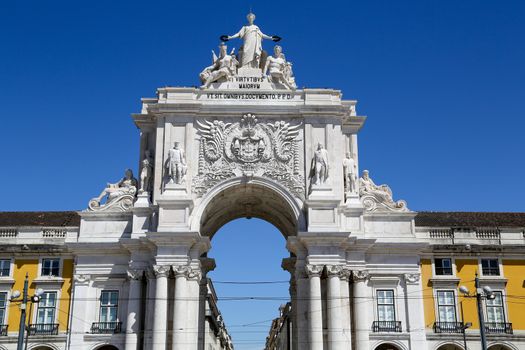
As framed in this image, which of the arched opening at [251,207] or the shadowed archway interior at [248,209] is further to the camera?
the shadowed archway interior at [248,209]

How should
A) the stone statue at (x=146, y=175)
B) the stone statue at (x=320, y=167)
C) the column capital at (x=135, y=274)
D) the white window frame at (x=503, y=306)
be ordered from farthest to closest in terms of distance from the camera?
1. the stone statue at (x=146, y=175)
2. the white window frame at (x=503, y=306)
3. the stone statue at (x=320, y=167)
4. the column capital at (x=135, y=274)

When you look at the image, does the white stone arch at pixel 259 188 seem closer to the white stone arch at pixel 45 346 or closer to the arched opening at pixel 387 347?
the arched opening at pixel 387 347

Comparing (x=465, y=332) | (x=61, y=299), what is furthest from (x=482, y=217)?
(x=61, y=299)

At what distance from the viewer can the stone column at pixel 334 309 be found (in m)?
37.6

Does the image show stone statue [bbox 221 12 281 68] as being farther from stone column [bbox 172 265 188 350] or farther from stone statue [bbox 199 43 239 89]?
stone column [bbox 172 265 188 350]

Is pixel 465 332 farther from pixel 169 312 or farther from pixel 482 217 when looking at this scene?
pixel 169 312

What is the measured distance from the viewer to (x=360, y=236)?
40281 mm

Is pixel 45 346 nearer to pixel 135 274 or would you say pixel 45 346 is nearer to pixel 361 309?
pixel 135 274

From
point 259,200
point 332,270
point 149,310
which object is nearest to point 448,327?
point 332,270

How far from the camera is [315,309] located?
37.8 metres

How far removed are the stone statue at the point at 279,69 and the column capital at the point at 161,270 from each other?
533 inches

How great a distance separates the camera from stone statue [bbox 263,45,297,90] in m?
43.6

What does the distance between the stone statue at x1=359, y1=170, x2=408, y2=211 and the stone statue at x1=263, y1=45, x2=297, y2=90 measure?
777cm

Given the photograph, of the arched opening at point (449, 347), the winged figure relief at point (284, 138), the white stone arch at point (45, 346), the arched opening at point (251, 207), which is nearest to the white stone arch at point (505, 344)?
the arched opening at point (449, 347)
